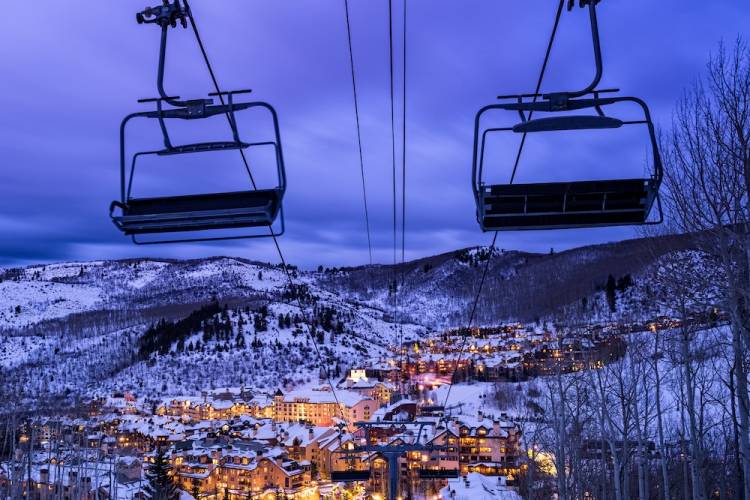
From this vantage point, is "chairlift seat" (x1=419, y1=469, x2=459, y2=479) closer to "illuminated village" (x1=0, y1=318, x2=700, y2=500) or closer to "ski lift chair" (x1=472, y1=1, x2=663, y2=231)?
"illuminated village" (x1=0, y1=318, x2=700, y2=500)

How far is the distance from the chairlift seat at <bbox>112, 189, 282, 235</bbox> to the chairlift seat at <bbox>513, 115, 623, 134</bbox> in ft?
3.99

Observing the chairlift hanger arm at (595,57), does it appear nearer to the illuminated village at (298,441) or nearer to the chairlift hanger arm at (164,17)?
the chairlift hanger arm at (164,17)

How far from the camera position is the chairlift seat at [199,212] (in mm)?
3000

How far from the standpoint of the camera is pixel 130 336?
5207 inches

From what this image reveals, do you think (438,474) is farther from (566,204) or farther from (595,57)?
(595,57)

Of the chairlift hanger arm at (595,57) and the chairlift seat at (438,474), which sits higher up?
the chairlift hanger arm at (595,57)

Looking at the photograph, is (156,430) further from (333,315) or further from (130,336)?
(333,315)

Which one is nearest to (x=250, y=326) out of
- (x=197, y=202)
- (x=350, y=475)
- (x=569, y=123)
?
(x=350, y=475)

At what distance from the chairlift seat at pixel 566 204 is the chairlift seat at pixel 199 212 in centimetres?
107

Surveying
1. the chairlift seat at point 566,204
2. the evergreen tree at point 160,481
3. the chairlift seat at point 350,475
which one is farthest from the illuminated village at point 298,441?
the chairlift seat at point 566,204

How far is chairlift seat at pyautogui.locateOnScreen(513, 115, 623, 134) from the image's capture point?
107 inches

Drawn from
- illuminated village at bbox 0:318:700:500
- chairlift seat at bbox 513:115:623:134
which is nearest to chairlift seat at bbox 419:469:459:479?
illuminated village at bbox 0:318:700:500

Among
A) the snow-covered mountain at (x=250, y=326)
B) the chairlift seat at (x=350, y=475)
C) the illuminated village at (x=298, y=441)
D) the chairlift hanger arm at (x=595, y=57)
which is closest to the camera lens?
the chairlift hanger arm at (x=595, y=57)

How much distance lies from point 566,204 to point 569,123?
0.41 m
